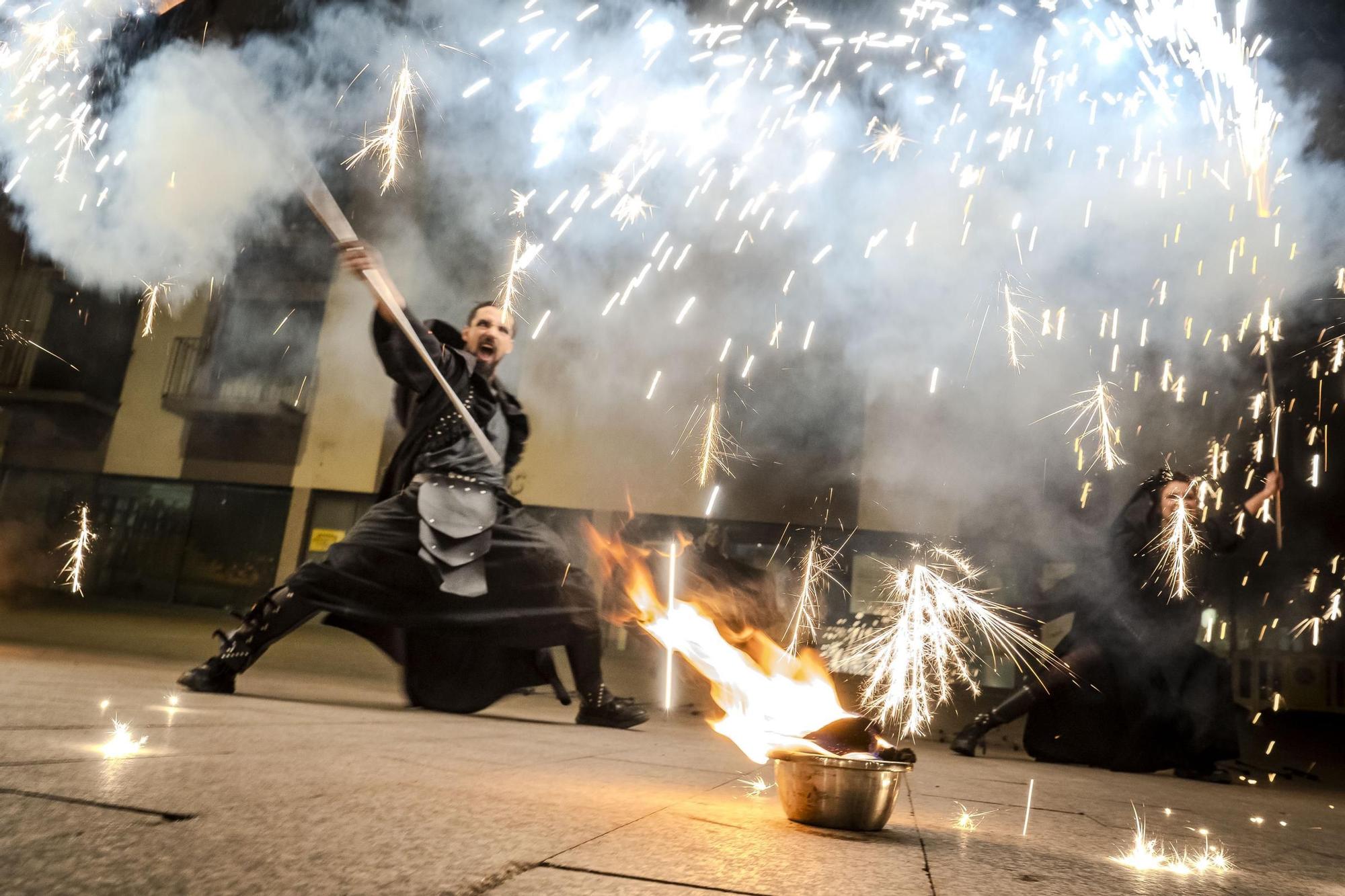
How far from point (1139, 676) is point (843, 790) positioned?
3.54 meters

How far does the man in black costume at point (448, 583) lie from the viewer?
3801 millimetres

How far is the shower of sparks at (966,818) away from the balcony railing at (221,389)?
9822mm

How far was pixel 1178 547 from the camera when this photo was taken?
466cm

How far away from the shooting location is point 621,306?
7.88 metres

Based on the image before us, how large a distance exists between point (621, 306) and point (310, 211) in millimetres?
4719

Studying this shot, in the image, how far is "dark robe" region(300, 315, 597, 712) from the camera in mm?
3824

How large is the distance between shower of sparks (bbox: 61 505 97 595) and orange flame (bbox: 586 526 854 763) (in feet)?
36.2

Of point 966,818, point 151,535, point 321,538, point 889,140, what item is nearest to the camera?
point 966,818

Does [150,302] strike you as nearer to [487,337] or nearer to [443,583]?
[487,337]

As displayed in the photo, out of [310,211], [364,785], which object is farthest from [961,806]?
[310,211]

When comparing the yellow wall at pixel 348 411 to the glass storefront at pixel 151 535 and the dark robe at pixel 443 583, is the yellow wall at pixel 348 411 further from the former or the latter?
the dark robe at pixel 443 583

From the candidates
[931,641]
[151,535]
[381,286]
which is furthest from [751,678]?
[151,535]

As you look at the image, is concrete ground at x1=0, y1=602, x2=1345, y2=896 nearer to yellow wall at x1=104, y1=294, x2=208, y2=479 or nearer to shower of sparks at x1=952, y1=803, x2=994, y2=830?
shower of sparks at x1=952, y1=803, x2=994, y2=830

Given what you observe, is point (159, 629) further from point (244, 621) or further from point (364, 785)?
point (364, 785)
